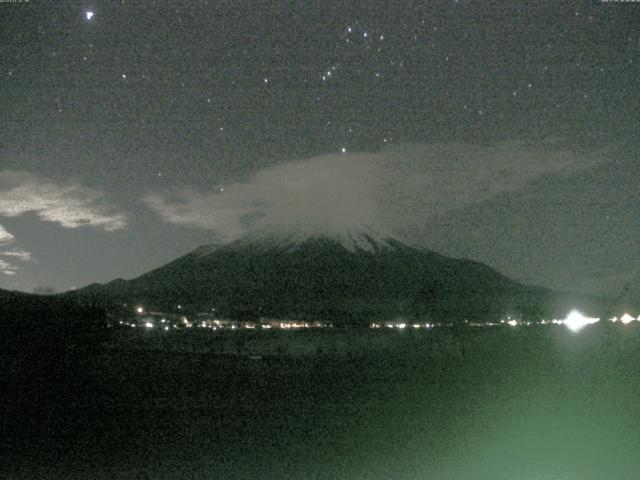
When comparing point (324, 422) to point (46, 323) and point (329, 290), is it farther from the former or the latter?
point (329, 290)

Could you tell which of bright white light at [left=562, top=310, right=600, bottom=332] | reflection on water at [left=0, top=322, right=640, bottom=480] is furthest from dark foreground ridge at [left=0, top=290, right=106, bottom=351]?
bright white light at [left=562, top=310, right=600, bottom=332]

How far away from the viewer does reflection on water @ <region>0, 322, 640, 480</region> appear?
34.2 feet

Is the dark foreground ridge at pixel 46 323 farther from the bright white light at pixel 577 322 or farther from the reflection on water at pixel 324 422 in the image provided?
the bright white light at pixel 577 322

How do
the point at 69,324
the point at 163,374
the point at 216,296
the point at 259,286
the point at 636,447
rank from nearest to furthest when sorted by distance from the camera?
the point at 636,447 < the point at 163,374 < the point at 69,324 < the point at 216,296 < the point at 259,286

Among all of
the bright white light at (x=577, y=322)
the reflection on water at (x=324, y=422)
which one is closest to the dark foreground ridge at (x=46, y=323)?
the reflection on water at (x=324, y=422)

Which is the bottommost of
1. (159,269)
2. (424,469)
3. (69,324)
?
(424,469)

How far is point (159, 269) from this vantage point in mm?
182000

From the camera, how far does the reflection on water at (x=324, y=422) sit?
10.4m

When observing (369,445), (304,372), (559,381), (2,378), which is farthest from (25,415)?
(559,381)

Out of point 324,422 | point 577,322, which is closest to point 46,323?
point 324,422

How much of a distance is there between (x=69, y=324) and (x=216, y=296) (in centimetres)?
11234

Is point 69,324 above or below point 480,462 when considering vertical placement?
above

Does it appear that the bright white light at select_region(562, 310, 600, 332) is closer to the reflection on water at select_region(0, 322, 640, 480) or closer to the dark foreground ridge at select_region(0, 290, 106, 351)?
the dark foreground ridge at select_region(0, 290, 106, 351)

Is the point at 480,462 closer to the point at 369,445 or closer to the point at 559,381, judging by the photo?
the point at 369,445
